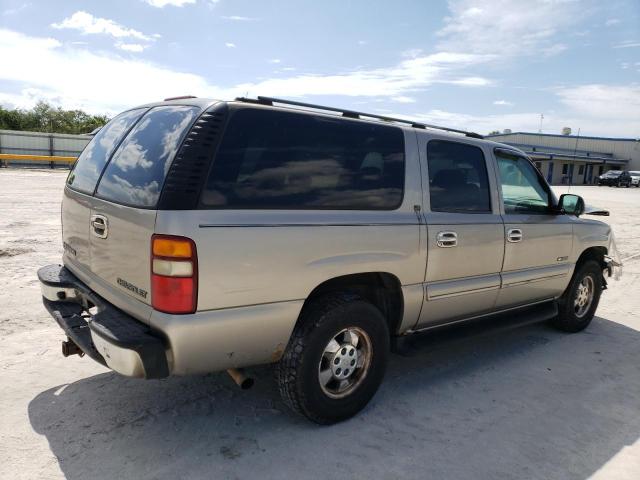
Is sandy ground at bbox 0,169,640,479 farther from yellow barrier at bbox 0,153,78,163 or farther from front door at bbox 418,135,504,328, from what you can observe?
yellow barrier at bbox 0,153,78,163

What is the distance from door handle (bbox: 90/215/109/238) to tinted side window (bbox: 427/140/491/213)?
2159mm

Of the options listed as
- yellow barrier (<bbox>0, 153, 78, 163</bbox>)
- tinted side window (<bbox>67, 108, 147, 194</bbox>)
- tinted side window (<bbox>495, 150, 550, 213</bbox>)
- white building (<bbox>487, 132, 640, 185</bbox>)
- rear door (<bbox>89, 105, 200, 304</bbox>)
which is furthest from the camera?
white building (<bbox>487, 132, 640, 185</bbox>)

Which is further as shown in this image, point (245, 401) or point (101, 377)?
point (101, 377)

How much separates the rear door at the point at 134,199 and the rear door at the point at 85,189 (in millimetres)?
125

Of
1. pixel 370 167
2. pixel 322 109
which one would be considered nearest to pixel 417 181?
pixel 370 167

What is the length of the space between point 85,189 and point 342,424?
2285 mm

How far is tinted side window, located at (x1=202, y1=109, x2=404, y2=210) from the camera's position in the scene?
263cm

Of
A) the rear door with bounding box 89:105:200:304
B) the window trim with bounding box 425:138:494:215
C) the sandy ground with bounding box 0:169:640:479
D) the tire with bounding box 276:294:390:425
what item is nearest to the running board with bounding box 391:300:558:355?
the sandy ground with bounding box 0:169:640:479

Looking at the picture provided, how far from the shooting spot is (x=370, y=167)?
10.6 ft

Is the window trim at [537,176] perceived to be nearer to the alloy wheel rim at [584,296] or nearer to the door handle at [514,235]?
the door handle at [514,235]

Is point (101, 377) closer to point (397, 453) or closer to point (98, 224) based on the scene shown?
point (98, 224)

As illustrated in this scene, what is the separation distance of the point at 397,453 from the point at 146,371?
4.97 feet

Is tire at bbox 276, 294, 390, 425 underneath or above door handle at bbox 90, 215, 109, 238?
underneath

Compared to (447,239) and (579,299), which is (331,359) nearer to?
(447,239)
